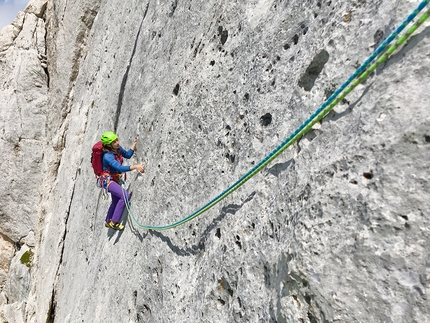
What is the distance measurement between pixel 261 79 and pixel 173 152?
7.06ft

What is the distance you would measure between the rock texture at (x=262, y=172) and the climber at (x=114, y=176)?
0.84ft

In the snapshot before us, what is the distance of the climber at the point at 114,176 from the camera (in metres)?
7.09

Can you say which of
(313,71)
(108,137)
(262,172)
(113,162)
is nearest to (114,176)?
(113,162)

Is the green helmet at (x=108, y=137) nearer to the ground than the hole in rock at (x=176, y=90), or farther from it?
nearer to the ground

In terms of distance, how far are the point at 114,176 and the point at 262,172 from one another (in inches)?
186

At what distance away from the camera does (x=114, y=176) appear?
7699 mm

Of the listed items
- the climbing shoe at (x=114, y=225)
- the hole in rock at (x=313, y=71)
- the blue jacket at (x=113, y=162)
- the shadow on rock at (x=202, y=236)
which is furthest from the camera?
the climbing shoe at (x=114, y=225)

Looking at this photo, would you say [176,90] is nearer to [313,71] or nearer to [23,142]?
[313,71]

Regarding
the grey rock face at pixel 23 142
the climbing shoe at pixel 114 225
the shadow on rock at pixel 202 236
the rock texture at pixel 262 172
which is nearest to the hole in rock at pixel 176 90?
the rock texture at pixel 262 172

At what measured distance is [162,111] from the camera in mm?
6469

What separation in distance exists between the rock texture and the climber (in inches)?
10.1

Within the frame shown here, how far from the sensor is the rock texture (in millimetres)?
2445

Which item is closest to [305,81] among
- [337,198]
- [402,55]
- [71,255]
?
[402,55]

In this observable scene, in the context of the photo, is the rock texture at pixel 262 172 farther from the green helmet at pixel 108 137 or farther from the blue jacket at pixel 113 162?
the green helmet at pixel 108 137
